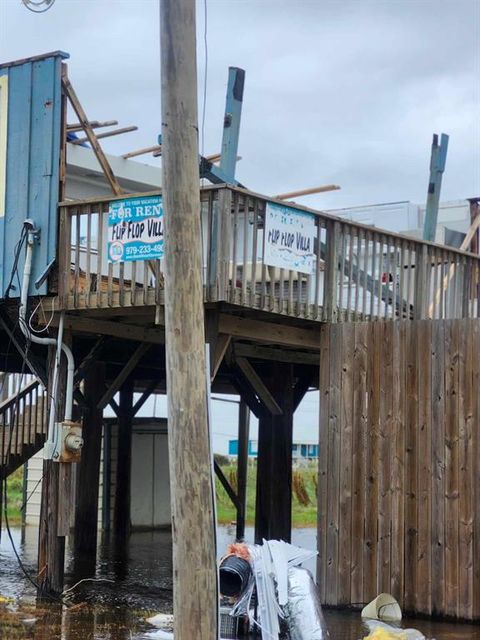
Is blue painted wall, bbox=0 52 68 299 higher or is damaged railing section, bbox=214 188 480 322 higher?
blue painted wall, bbox=0 52 68 299

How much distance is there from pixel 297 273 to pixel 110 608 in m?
4.31

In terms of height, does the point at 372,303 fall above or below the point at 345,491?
above

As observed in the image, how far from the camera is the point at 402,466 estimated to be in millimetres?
11445

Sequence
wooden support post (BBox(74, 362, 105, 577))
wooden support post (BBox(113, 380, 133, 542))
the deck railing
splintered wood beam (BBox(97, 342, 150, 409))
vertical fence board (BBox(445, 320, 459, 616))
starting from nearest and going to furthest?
vertical fence board (BBox(445, 320, 459, 616)), the deck railing, splintered wood beam (BBox(97, 342, 150, 409)), wooden support post (BBox(74, 362, 105, 577)), wooden support post (BBox(113, 380, 133, 542))

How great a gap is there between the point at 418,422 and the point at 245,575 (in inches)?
104

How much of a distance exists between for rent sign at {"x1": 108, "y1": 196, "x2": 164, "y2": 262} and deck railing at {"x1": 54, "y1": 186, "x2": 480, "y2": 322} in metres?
0.18

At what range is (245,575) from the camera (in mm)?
9945

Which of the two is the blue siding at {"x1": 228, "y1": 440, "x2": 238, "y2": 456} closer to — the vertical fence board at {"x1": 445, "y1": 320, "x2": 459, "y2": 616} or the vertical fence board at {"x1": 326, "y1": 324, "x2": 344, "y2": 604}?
the vertical fence board at {"x1": 326, "y1": 324, "x2": 344, "y2": 604}

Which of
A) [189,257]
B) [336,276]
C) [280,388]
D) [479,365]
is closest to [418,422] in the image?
[479,365]

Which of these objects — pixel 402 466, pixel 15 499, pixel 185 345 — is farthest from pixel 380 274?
pixel 15 499

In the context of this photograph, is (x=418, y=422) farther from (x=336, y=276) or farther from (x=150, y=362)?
(x=150, y=362)

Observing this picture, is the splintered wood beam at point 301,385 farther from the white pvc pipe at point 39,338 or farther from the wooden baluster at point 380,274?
the white pvc pipe at point 39,338

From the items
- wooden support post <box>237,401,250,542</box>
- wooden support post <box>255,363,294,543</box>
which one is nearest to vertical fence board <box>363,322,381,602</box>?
wooden support post <box>255,363,294,543</box>

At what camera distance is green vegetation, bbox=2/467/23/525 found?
26297mm
